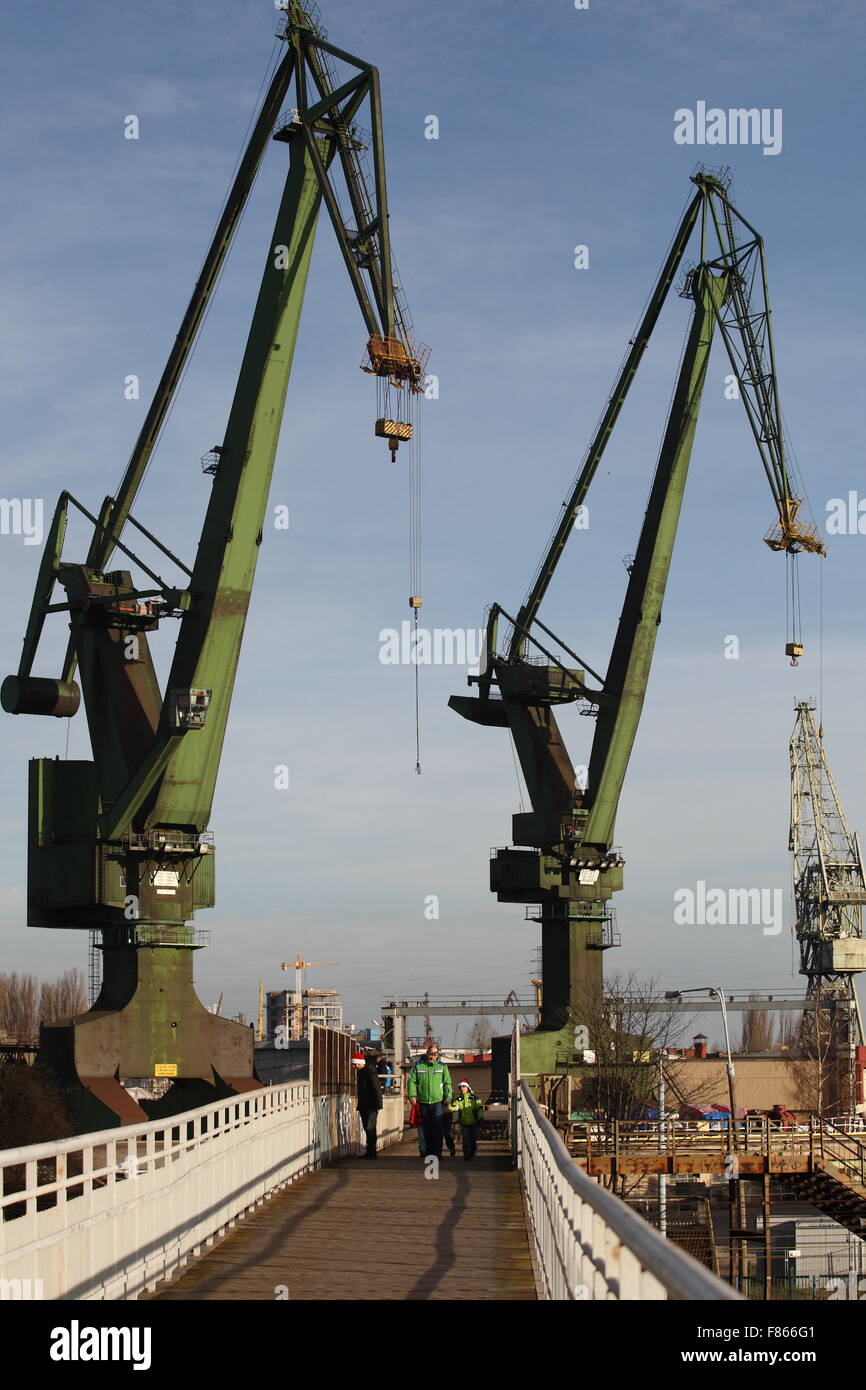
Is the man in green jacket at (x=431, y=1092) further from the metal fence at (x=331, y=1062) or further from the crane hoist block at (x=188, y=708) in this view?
the crane hoist block at (x=188, y=708)

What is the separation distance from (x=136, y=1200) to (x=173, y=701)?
28085 mm

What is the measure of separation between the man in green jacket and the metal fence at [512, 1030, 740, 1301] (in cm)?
928

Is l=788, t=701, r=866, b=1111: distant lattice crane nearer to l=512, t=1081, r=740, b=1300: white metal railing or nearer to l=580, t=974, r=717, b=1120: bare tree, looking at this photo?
l=580, t=974, r=717, b=1120: bare tree

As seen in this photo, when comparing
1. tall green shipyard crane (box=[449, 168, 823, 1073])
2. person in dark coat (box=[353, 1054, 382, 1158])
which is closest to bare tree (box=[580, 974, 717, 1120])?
tall green shipyard crane (box=[449, 168, 823, 1073])

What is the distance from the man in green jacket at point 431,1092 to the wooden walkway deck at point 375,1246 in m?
0.52

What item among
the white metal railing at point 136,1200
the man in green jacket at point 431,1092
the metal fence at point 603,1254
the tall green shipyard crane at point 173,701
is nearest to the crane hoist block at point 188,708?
the tall green shipyard crane at point 173,701

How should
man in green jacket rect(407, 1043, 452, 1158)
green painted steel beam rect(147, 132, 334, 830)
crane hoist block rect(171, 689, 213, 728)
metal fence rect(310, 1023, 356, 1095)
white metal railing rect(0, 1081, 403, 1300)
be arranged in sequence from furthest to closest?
1. green painted steel beam rect(147, 132, 334, 830)
2. crane hoist block rect(171, 689, 213, 728)
3. metal fence rect(310, 1023, 356, 1095)
4. man in green jacket rect(407, 1043, 452, 1158)
5. white metal railing rect(0, 1081, 403, 1300)

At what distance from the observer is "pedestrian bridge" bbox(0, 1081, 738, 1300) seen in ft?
21.8

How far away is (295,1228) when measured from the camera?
49.0 feet

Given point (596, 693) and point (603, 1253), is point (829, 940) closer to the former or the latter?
point (596, 693)

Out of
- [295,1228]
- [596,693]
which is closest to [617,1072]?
[596,693]

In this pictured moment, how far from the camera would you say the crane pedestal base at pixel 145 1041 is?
129ft
